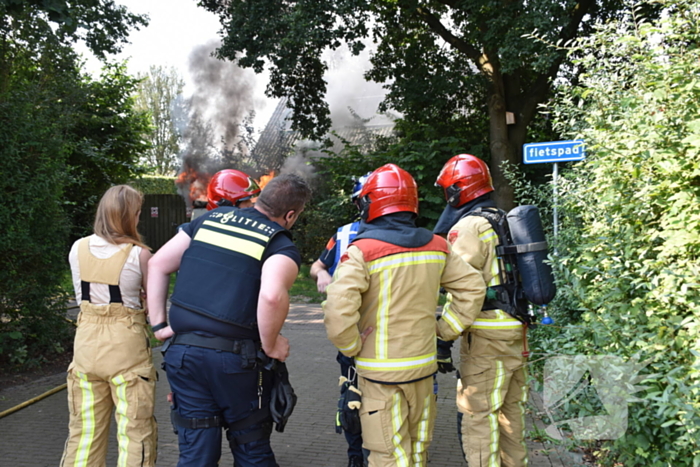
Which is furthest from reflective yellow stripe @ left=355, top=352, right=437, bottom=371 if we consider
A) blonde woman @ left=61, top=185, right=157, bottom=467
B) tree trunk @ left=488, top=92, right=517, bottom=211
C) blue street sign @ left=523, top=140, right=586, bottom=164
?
tree trunk @ left=488, top=92, right=517, bottom=211

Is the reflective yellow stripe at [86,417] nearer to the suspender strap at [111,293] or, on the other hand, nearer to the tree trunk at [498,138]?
the suspender strap at [111,293]

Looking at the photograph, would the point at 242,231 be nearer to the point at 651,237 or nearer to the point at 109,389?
the point at 109,389

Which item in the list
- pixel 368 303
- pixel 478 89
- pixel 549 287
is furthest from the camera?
pixel 478 89

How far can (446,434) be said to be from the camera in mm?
4613

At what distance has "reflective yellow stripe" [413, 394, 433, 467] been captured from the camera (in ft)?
9.75

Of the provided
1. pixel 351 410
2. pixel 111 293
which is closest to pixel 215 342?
pixel 351 410

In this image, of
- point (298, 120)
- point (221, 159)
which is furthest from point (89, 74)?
point (298, 120)

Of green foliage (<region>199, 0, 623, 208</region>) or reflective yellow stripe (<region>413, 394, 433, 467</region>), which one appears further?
green foliage (<region>199, 0, 623, 208</region>)

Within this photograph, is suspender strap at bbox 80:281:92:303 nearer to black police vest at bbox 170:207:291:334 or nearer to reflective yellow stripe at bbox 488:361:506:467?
black police vest at bbox 170:207:291:334

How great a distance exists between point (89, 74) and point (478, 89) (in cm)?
1054

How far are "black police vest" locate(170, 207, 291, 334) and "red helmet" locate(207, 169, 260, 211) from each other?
111 cm

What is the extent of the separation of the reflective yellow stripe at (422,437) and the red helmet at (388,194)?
1029 millimetres

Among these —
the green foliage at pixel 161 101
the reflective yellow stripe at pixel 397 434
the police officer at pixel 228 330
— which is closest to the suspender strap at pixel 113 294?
the police officer at pixel 228 330

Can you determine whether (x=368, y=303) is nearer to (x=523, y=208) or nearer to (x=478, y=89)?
(x=523, y=208)
